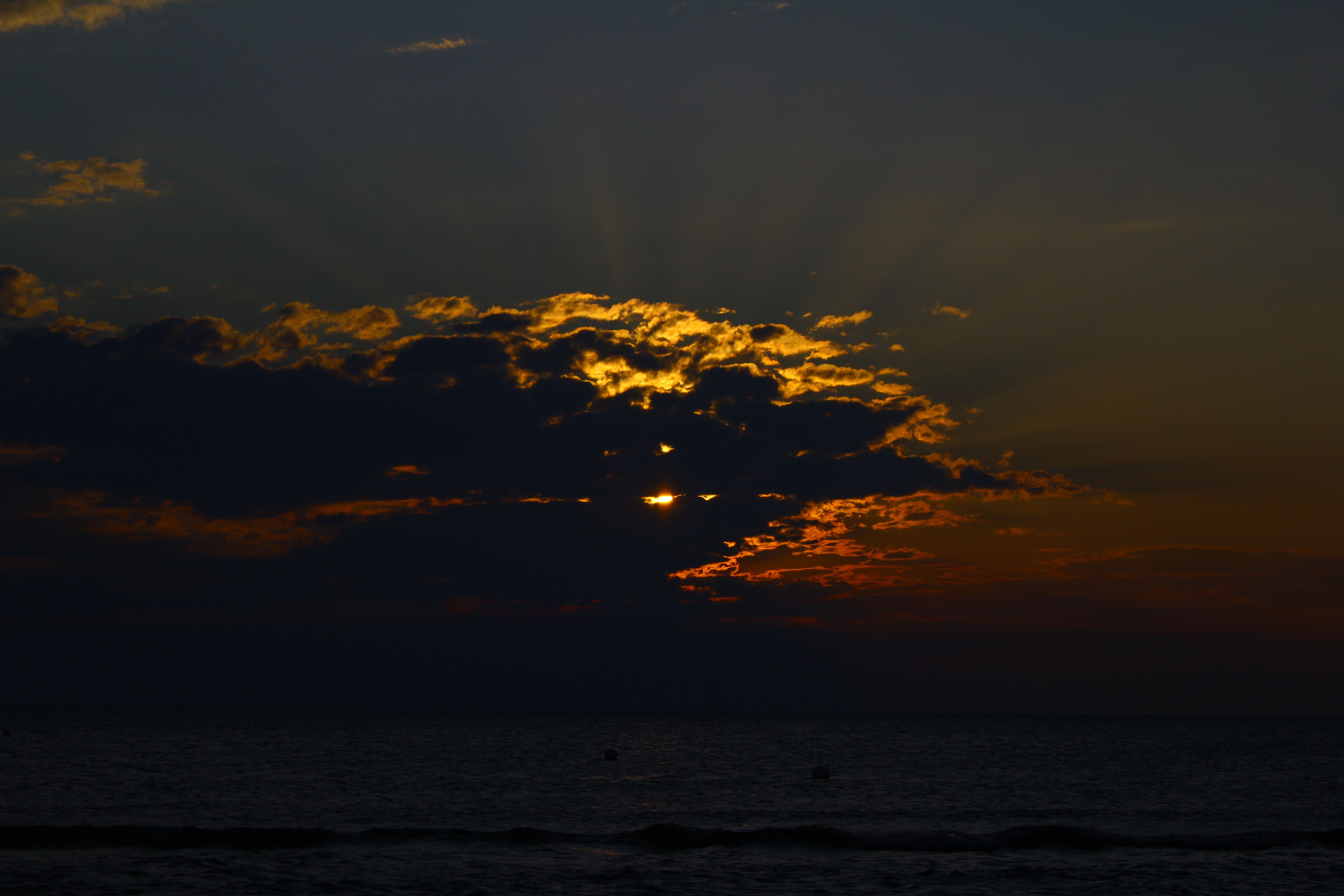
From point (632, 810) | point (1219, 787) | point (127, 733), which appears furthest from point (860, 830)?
point (127, 733)

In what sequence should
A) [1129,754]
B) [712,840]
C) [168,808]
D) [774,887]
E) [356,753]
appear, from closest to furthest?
[774,887], [712,840], [168,808], [356,753], [1129,754]

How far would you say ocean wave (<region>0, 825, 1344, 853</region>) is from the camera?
4738 centimetres

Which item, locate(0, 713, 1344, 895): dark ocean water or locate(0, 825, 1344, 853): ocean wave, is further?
locate(0, 825, 1344, 853): ocean wave

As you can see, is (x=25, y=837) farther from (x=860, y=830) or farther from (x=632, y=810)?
(x=860, y=830)

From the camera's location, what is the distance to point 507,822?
5838 centimetres

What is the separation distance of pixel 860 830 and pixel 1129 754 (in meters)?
103

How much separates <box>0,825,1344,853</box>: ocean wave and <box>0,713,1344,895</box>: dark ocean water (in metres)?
0.20

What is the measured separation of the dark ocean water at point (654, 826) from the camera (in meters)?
40.4

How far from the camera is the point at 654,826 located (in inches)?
2036

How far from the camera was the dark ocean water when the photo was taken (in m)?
40.4

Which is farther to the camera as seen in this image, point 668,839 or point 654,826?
point 654,826

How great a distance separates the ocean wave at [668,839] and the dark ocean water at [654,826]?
198mm

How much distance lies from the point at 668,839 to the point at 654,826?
2.75m

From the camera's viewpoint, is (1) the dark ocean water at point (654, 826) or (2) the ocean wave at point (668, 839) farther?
(2) the ocean wave at point (668, 839)
